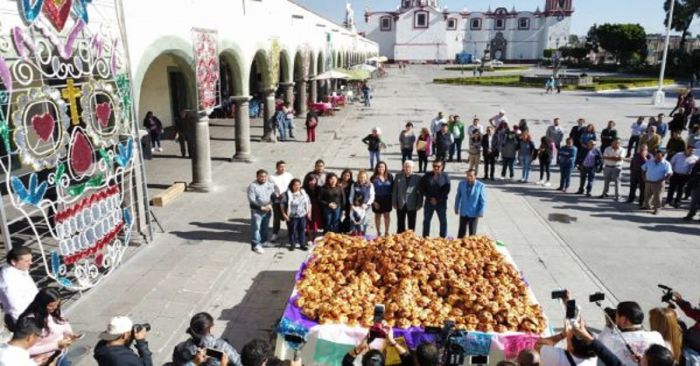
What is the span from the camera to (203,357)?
13.5ft

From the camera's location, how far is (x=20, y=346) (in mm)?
3943

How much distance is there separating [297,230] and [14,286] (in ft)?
15.9

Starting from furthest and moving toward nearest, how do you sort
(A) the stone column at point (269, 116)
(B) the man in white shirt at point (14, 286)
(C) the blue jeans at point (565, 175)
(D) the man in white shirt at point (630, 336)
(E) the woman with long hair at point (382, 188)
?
(A) the stone column at point (269, 116) → (C) the blue jeans at point (565, 175) → (E) the woman with long hair at point (382, 188) → (B) the man in white shirt at point (14, 286) → (D) the man in white shirt at point (630, 336)

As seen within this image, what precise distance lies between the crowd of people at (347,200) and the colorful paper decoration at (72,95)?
2.98 m

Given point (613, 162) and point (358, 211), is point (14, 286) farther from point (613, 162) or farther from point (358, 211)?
point (613, 162)

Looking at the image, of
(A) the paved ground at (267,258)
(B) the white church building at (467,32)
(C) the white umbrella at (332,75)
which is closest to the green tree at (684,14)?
(B) the white church building at (467,32)

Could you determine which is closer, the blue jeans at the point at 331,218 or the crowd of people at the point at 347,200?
the crowd of people at the point at 347,200

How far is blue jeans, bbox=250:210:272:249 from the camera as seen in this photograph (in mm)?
9141

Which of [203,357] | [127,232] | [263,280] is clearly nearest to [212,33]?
[127,232]

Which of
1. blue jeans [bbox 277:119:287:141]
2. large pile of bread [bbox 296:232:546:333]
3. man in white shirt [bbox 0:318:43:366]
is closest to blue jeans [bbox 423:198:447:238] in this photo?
large pile of bread [bbox 296:232:546:333]

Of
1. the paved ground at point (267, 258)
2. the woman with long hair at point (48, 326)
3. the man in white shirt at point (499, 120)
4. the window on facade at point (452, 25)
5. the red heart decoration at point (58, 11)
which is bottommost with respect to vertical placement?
the paved ground at point (267, 258)

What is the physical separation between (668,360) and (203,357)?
137 inches

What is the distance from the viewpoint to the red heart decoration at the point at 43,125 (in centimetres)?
639

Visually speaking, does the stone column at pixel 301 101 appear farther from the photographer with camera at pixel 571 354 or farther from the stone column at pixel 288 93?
the photographer with camera at pixel 571 354
